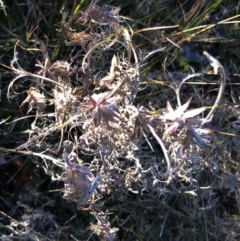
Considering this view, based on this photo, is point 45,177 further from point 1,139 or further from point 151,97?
point 151,97

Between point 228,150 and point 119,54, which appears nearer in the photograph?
point 119,54

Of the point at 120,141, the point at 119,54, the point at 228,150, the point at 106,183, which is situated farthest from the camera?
the point at 228,150

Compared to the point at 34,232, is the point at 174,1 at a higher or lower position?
higher

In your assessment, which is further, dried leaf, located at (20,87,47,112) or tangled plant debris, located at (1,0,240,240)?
dried leaf, located at (20,87,47,112)

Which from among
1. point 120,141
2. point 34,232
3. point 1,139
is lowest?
point 34,232

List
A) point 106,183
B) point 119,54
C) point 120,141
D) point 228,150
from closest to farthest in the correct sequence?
point 120,141
point 106,183
point 119,54
point 228,150

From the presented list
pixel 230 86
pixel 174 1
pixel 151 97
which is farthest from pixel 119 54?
pixel 230 86

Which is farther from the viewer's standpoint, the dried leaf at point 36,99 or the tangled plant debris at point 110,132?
the dried leaf at point 36,99
